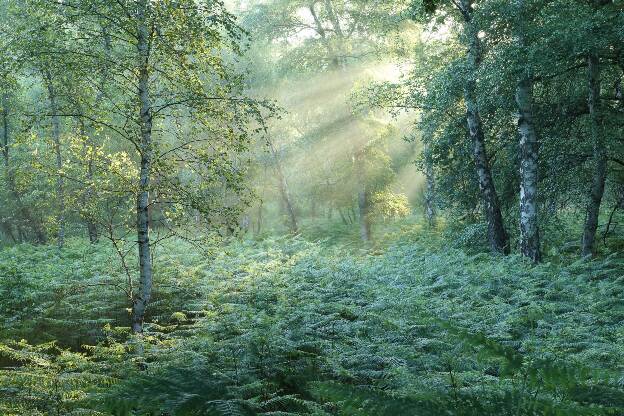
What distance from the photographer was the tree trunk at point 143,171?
26.7ft

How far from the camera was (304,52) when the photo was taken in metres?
24.3

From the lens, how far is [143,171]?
832 centimetres

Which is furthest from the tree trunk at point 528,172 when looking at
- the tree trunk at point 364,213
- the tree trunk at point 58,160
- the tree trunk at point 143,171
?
the tree trunk at point 364,213

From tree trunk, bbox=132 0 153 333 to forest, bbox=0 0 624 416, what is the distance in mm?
38

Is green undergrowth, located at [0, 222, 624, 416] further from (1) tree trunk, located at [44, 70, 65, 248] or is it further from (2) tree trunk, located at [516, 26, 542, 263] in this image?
(1) tree trunk, located at [44, 70, 65, 248]

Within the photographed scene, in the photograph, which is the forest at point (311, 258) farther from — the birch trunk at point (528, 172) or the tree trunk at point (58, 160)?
the tree trunk at point (58, 160)

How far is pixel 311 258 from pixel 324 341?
7653 mm

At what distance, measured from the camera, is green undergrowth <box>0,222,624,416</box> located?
293 cm

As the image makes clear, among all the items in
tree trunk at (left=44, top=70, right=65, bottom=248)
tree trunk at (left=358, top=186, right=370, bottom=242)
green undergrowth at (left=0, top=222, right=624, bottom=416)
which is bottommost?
green undergrowth at (left=0, top=222, right=624, bottom=416)

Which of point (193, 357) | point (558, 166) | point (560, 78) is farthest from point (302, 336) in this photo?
point (560, 78)

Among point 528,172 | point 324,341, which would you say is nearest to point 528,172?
point 528,172

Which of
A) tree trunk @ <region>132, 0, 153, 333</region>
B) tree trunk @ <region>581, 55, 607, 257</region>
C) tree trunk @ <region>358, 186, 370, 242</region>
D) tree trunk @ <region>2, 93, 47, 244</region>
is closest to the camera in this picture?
tree trunk @ <region>132, 0, 153, 333</region>

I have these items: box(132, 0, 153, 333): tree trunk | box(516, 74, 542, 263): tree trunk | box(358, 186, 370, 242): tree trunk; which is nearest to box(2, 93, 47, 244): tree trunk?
box(358, 186, 370, 242): tree trunk

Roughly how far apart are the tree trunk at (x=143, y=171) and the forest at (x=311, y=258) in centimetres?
4
